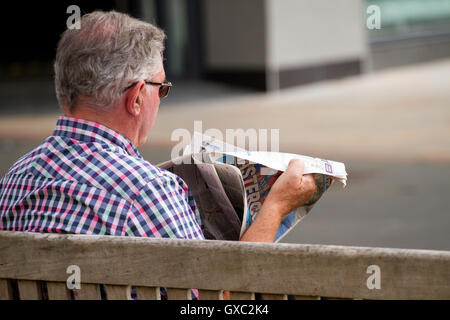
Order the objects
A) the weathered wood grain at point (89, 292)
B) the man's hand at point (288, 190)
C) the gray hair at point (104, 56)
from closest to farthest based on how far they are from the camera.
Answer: the weathered wood grain at point (89, 292)
the gray hair at point (104, 56)
the man's hand at point (288, 190)

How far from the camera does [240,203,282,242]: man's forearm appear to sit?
214 centimetres

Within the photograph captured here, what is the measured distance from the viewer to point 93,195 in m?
1.95

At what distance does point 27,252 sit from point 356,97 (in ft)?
36.5

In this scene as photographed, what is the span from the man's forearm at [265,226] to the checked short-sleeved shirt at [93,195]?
7.3 inches

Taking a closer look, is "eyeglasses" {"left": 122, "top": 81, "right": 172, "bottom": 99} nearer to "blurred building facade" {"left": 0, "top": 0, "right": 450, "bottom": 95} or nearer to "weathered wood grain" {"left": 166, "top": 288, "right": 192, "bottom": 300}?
"weathered wood grain" {"left": 166, "top": 288, "right": 192, "bottom": 300}

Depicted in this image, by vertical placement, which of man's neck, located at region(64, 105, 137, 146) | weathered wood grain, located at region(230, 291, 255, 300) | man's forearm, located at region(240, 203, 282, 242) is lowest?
weathered wood grain, located at region(230, 291, 255, 300)

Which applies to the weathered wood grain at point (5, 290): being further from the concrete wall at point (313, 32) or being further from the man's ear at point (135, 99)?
the concrete wall at point (313, 32)

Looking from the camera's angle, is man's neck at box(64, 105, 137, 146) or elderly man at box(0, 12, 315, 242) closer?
elderly man at box(0, 12, 315, 242)

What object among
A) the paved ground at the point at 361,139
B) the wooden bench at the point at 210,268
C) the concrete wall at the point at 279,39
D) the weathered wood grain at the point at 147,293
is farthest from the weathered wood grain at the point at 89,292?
the concrete wall at the point at 279,39

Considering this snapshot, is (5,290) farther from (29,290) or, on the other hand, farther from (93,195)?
(93,195)

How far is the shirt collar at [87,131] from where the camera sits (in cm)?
214

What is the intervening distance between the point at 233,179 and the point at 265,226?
0.18m

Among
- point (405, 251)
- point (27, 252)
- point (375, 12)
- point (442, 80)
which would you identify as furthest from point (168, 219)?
point (375, 12)

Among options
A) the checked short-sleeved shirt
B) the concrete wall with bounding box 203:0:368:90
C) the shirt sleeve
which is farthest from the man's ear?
the concrete wall with bounding box 203:0:368:90
